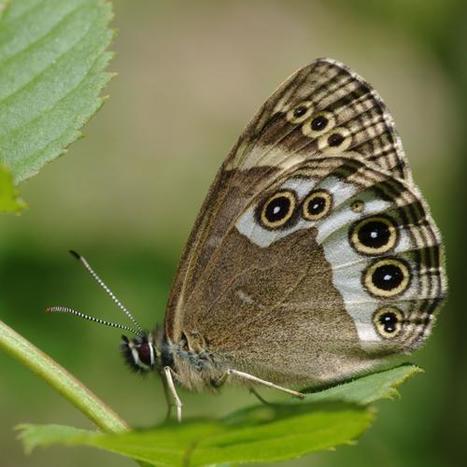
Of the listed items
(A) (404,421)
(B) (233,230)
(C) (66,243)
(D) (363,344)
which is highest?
(C) (66,243)

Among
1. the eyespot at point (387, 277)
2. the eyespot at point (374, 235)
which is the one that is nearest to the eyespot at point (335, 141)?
the eyespot at point (374, 235)

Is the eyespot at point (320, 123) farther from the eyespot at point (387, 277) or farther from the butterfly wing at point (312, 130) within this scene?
the eyespot at point (387, 277)

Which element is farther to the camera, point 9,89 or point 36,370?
point 9,89

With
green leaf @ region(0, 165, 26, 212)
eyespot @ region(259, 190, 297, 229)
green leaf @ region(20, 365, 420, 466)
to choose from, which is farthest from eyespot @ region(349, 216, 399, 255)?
green leaf @ region(0, 165, 26, 212)

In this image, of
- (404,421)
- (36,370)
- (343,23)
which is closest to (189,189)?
(343,23)

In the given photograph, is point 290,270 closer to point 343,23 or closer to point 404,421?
point 404,421

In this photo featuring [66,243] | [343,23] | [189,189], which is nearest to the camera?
[66,243]

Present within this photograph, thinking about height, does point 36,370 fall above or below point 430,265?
above
